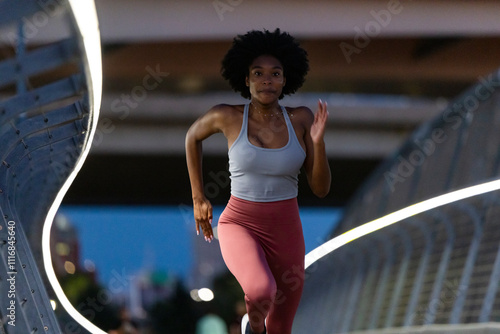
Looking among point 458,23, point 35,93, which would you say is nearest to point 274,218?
point 35,93

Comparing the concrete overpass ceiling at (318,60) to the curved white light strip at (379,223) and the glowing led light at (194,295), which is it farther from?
the curved white light strip at (379,223)

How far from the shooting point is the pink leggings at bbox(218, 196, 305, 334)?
154 inches

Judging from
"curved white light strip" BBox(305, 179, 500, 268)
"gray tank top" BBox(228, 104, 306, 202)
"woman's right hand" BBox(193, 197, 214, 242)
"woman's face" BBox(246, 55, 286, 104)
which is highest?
"woman's face" BBox(246, 55, 286, 104)

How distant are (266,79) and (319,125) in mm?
361

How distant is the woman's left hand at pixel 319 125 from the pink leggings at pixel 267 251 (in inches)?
15.5

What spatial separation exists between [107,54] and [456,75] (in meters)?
11.9

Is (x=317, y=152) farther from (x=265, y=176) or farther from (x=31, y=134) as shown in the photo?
(x=31, y=134)

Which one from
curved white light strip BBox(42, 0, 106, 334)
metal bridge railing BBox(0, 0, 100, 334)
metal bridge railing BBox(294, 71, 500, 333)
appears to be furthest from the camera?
metal bridge railing BBox(294, 71, 500, 333)

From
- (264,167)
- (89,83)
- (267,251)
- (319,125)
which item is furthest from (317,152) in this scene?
(89,83)

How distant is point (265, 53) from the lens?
4090 mm

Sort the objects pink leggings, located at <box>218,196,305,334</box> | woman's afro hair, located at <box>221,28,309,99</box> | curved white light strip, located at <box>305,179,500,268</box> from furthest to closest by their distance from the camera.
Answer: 1. curved white light strip, located at <box>305,179,500,268</box>
2. woman's afro hair, located at <box>221,28,309,99</box>
3. pink leggings, located at <box>218,196,305,334</box>

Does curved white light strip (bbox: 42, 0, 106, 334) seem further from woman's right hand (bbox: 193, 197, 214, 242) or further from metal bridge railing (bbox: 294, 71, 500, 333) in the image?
metal bridge railing (bbox: 294, 71, 500, 333)

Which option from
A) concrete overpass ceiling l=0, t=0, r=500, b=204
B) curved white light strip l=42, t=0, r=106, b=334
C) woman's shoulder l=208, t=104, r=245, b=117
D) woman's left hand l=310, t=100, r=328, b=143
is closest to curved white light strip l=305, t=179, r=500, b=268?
curved white light strip l=42, t=0, r=106, b=334

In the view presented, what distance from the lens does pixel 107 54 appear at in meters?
26.9
